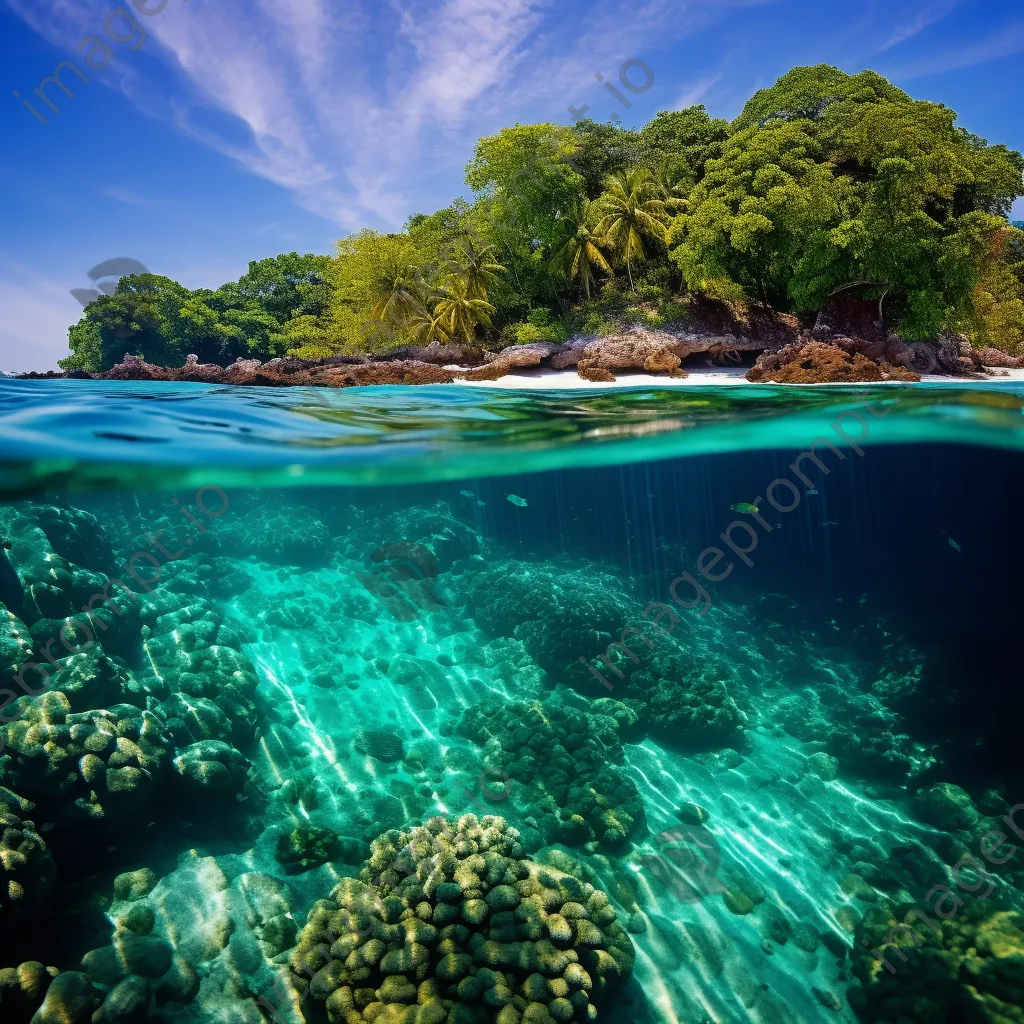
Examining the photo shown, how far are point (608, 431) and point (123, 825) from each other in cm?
1044

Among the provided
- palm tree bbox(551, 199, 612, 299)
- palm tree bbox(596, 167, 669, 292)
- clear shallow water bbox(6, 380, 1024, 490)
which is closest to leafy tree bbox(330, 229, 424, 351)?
palm tree bbox(551, 199, 612, 299)

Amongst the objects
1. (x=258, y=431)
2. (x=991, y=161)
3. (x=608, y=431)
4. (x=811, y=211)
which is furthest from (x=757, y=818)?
(x=991, y=161)

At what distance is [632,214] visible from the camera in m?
30.1

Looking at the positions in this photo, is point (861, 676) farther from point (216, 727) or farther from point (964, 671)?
point (216, 727)

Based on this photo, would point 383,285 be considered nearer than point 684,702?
No

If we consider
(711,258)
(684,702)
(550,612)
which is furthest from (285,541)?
(711,258)

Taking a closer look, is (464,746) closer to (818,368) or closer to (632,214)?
(818,368)

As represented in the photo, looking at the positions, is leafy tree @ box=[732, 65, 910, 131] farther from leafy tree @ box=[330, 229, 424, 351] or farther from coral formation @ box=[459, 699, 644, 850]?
coral formation @ box=[459, 699, 644, 850]

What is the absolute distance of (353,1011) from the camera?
16.5 ft

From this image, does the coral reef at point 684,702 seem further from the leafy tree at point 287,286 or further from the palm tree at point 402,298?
the leafy tree at point 287,286

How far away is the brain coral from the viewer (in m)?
4.98

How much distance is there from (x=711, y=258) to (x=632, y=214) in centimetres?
1016

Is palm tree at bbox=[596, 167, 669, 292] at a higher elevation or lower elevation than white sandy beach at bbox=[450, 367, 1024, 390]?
higher

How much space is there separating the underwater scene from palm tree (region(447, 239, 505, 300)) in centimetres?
1781
